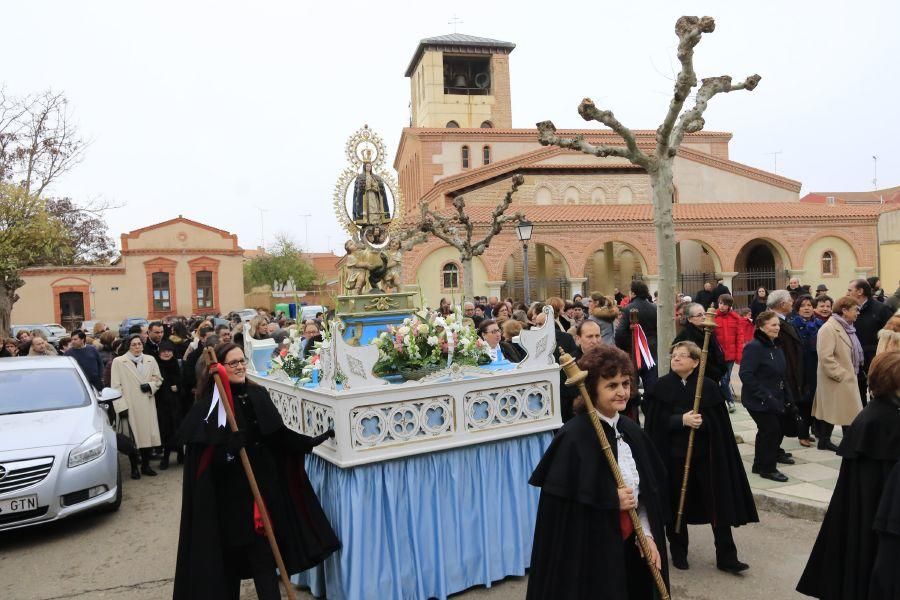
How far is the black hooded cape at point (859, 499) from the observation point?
331 centimetres

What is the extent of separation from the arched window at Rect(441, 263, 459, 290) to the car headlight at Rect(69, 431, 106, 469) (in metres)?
22.6

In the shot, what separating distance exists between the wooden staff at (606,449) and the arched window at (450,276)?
85.0ft

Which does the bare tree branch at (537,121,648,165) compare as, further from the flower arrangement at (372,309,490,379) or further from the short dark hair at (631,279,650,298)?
the flower arrangement at (372,309,490,379)

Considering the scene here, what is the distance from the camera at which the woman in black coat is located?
648 centimetres

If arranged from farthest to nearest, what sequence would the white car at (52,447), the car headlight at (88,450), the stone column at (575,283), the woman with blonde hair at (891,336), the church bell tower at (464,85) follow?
the church bell tower at (464,85) → the stone column at (575,283) → the woman with blonde hair at (891,336) → the car headlight at (88,450) → the white car at (52,447)

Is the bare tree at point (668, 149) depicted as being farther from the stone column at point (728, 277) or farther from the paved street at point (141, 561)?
the stone column at point (728, 277)

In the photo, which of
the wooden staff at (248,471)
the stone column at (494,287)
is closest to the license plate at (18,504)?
the wooden staff at (248,471)

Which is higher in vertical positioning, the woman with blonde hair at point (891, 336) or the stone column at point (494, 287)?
the stone column at point (494, 287)

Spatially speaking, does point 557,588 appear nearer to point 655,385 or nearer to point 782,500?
point 655,385

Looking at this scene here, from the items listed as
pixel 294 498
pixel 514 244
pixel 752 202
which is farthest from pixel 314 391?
pixel 752 202

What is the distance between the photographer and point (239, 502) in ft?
13.7

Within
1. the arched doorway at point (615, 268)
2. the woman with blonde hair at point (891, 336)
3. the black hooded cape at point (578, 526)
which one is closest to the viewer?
the black hooded cape at point (578, 526)

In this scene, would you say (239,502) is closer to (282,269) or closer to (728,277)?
(728,277)

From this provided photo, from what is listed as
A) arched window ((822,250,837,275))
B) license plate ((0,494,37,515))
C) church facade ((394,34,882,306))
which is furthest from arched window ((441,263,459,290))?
license plate ((0,494,37,515))
